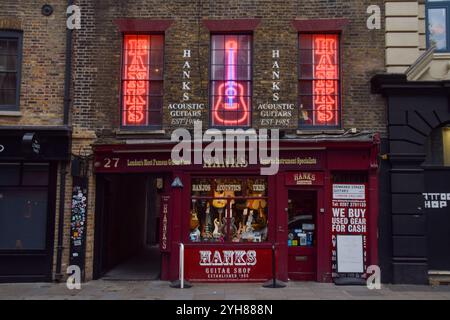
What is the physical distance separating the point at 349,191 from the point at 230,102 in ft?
12.5

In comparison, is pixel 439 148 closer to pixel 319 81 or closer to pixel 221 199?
pixel 319 81

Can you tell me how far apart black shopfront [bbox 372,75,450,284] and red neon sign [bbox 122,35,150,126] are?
19.5 ft

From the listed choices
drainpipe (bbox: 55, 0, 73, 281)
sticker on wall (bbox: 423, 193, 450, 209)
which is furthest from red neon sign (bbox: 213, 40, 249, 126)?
sticker on wall (bbox: 423, 193, 450, 209)

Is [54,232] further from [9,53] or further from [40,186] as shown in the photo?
[9,53]

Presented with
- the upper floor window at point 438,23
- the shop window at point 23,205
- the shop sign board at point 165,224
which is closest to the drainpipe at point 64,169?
the shop window at point 23,205

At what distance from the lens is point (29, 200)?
40.4ft

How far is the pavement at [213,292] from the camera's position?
10.4 meters

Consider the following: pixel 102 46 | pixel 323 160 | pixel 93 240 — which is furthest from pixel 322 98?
pixel 93 240

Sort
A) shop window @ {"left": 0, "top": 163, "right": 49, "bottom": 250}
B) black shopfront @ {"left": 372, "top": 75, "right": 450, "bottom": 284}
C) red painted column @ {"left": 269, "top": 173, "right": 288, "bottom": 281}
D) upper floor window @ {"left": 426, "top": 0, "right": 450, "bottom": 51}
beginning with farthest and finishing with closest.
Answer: upper floor window @ {"left": 426, "top": 0, "right": 450, "bottom": 51} → shop window @ {"left": 0, "top": 163, "right": 49, "bottom": 250} → red painted column @ {"left": 269, "top": 173, "right": 288, "bottom": 281} → black shopfront @ {"left": 372, "top": 75, "right": 450, "bottom": 284}

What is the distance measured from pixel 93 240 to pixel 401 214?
7772mm

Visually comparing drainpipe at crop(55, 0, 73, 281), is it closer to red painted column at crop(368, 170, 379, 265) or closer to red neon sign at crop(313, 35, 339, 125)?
red neon sign at crop(313, 35, 339, 125)

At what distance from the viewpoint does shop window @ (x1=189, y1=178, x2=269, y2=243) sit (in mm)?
12359

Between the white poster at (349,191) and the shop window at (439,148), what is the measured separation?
74.2 inches

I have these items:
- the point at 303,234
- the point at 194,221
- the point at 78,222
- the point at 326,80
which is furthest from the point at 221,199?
the point at 326,80
